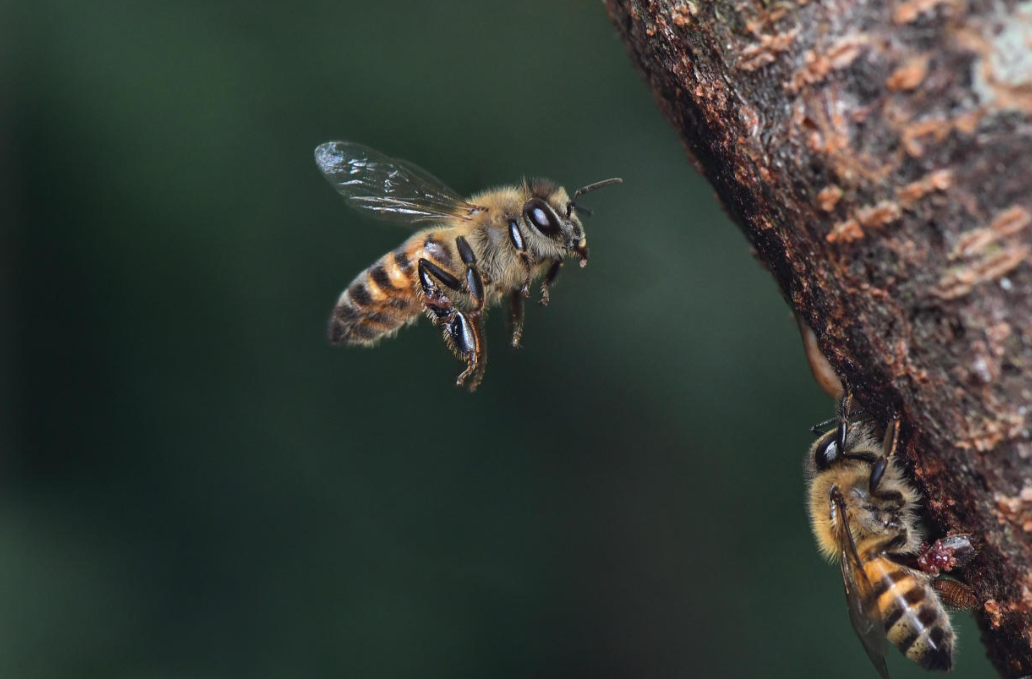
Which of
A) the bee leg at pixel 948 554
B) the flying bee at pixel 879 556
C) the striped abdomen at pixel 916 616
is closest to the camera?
the bee leg at pixel 948 554

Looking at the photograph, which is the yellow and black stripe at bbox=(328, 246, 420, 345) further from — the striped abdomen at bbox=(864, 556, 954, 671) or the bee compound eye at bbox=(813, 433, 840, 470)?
the striped abdomen at bbox=(864, 556, 954, 671)

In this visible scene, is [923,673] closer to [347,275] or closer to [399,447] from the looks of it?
[399,447]

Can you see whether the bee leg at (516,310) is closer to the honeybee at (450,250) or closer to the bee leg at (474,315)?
the honeybee at (450,250)

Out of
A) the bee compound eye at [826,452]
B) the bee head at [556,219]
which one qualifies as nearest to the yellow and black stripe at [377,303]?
the bee head at [556,219]

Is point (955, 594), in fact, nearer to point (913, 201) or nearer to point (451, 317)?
point (913, 201)

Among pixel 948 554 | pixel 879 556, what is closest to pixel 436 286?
pixel 879 556

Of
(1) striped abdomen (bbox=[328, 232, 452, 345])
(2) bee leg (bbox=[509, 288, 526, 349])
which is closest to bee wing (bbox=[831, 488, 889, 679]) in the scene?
(2) bee leg (bbox=[509, 288, 526, 349])
